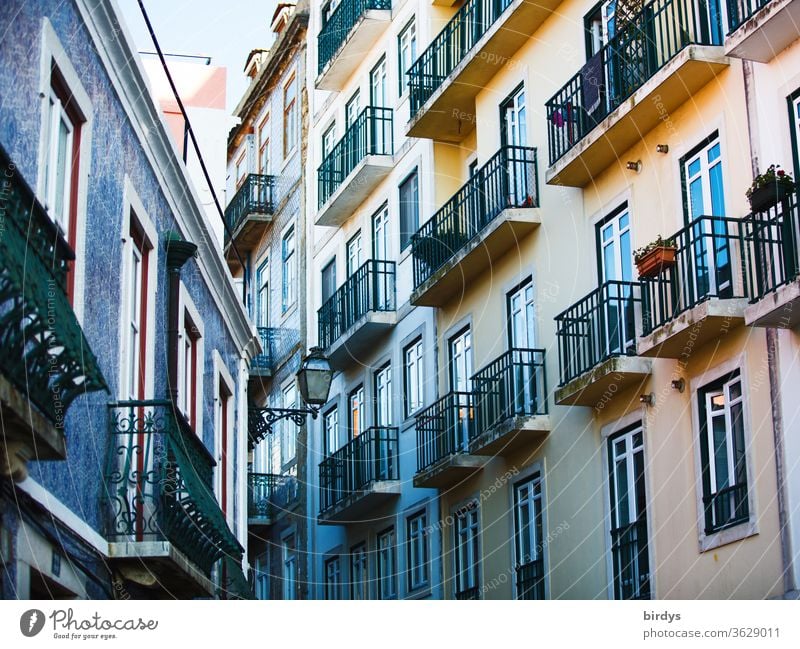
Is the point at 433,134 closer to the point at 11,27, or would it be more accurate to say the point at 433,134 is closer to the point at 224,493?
the point at 224,493

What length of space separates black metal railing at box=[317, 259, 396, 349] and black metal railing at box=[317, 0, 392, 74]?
14.1 feet

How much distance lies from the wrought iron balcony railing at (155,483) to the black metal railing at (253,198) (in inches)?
725

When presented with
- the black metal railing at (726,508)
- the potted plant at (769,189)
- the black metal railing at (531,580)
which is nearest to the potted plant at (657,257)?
the potted plant at (769,189)

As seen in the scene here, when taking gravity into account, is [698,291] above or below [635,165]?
below

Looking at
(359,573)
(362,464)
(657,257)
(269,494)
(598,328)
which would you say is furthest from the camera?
(269,494)

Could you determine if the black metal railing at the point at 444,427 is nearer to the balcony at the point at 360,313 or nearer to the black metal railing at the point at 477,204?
the black metal railing at the point at 477,204

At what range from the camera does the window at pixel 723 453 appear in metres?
14.5

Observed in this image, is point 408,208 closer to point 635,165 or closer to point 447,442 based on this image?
point 447,442

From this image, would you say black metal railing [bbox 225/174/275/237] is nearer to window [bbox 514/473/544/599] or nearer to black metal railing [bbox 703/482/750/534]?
window [bbox 514/473/544/599]

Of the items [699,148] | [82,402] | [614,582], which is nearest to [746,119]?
[699,148]

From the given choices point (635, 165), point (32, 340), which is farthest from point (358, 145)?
point (32, 340)

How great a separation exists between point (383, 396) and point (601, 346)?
8834 millimetres

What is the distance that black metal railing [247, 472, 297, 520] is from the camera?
2903 centimetres

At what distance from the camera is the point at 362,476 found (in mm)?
24078
